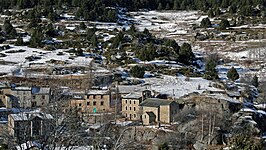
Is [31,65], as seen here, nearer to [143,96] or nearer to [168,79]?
[168,79]

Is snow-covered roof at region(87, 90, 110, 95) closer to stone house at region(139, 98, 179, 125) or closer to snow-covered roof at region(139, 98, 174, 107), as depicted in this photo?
snow-covered roof at region(139, 98, 174, 107)

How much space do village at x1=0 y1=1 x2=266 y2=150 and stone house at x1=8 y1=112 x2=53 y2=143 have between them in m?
0.05

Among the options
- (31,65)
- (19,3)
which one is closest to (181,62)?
(31,65)

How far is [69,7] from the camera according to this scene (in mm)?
76500

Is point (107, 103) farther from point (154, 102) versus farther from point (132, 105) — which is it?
point (154, 102)

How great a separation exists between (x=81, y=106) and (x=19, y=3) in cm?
4624

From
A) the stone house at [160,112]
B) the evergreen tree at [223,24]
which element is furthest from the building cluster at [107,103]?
the evergreen tree at [223,24]

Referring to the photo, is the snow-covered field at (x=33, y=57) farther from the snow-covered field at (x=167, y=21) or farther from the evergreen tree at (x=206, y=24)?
the evergreen tree at (x=206, y=24)

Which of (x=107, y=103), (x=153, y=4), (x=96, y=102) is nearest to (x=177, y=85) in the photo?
(x=107, y=103)

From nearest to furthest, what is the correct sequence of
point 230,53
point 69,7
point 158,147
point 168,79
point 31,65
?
point 158,147 < point 168,79 < point 31,65 < point 230,53 < point 69,7

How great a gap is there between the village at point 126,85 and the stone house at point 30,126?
0.17ft

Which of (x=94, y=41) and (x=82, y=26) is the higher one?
(x=82, y=26)

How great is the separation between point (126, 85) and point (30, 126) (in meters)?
24.5

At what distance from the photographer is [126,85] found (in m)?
37.8
